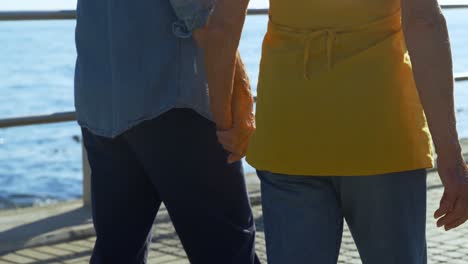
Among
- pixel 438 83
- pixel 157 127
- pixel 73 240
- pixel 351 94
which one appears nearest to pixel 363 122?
pixel 351 94

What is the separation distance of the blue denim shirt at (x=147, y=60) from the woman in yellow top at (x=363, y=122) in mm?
394

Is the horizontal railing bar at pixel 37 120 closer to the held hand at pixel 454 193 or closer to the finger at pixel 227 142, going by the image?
the finger at pixel 227 142

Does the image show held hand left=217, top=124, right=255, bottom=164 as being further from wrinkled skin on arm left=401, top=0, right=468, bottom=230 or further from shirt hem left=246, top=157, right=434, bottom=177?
wrinkled skin on arm left=401, top=0, right=468, bottom=230

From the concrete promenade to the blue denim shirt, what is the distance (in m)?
2.23

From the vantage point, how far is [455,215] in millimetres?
2475

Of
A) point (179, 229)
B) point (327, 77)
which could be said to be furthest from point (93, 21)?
point (327, 77)

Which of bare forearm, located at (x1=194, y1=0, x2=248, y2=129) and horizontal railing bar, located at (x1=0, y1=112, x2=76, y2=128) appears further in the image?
horizontal railing bar, located at (x1=0, y1=112, x2=76, y2=128)

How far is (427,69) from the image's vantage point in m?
2.43

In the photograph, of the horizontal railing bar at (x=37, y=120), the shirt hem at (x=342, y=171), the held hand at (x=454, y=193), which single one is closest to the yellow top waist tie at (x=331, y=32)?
the shirt hem at (x=342, y=171)

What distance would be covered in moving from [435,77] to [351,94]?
0.19 metres

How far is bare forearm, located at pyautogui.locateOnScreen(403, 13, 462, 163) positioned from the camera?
2.43m

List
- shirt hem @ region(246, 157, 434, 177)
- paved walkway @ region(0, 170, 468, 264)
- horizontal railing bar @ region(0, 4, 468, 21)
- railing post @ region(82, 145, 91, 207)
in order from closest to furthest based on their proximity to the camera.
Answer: shirt hem @ region(246, 157, 434, 177) → paved walkway @ region(0, 170, 468, 264) → horizontal railing bar @ region(0, 4, 468, 21) → railing post @ region(82, 145, 91, 207)

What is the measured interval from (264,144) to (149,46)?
1.62ft

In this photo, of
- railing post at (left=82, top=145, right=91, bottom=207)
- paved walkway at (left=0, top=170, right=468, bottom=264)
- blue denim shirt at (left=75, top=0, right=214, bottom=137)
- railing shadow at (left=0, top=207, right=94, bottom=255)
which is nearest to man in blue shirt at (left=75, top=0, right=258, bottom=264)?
blue denim shirt at (left=75, top=0, right=214, bottom=137)
